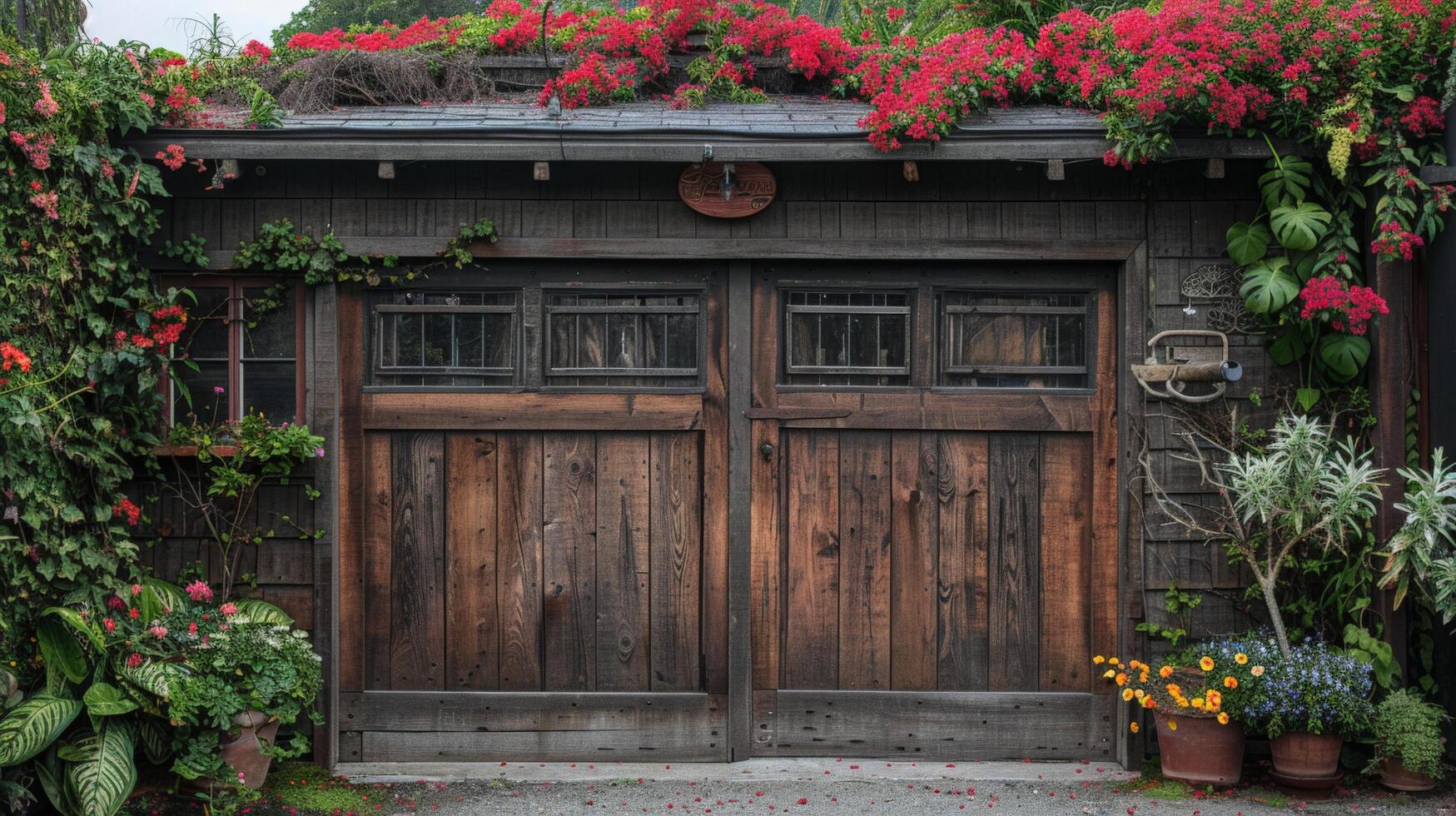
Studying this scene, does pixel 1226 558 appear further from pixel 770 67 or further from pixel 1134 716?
pixel 770 67

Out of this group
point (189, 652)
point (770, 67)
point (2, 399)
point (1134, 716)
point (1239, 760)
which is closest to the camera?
point (2, 399)

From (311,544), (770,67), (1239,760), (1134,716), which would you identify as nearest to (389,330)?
(311,544)

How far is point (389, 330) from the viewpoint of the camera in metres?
4.98

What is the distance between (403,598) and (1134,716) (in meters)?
3.27

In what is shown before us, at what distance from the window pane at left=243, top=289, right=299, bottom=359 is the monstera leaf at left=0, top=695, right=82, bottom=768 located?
1647mm

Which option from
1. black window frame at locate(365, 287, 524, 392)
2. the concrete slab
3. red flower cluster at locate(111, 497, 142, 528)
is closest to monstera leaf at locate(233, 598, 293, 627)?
red flower cluster at locate(111, 497, 142, 528)

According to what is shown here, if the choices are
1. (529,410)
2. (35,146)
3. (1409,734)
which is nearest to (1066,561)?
(1409,734)

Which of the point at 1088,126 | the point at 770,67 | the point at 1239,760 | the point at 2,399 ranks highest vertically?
the point at 770,67

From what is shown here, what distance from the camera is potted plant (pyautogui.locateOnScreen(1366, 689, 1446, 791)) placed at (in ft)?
14.2

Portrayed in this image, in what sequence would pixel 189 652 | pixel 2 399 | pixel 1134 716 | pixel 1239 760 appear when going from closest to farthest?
pixel 2 399 < pixel 189 652 < pixel 1239 760 < pixel 1134 716

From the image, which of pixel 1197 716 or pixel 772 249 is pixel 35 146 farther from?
pixel 1197 716

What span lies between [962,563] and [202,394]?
11.4 ft

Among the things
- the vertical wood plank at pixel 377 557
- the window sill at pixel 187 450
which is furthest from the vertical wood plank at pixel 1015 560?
the window sill at pixel 187 450

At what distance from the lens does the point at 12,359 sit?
3846mm
